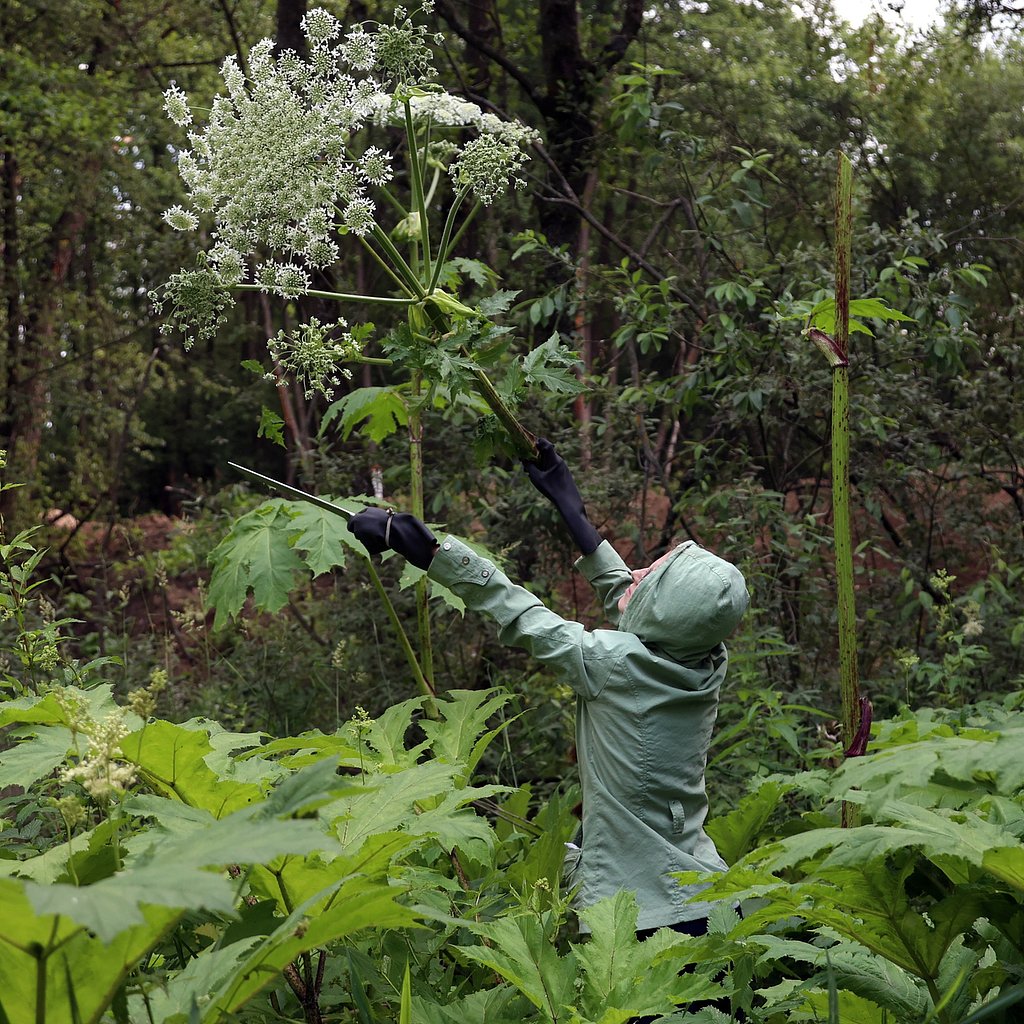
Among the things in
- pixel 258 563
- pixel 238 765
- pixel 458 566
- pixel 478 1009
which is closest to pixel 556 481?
pixel 458 566

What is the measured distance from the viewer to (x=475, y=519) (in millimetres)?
6090

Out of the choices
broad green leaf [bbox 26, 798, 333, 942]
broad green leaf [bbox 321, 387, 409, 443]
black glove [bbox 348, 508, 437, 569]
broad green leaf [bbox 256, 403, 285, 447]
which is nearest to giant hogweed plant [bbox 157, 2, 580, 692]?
broad green leaf [bbox 256, 403, 285, 447]

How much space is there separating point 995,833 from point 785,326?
14.9 feet

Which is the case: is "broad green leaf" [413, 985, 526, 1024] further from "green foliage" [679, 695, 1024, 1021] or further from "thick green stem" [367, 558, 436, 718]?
"thick green stem" [367, 558, 436, 718]

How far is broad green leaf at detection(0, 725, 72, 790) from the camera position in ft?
6.70

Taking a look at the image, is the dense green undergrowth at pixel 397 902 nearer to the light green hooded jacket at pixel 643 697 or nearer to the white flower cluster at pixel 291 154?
the light green hooded jacket at pixel 643 697

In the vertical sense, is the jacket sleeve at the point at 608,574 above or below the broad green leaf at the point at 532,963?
above

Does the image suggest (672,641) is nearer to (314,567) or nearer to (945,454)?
(314,567)

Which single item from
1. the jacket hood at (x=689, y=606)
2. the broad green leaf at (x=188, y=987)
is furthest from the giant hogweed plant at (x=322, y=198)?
the broad green leaf at (x=188, y=987)

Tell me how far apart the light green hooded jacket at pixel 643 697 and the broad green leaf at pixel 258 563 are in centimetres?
65

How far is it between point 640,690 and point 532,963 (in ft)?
2.71

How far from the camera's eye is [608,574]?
3320mm

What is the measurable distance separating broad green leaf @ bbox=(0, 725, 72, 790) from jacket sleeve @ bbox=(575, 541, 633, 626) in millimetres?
1586

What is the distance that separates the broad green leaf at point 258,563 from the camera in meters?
3.31
